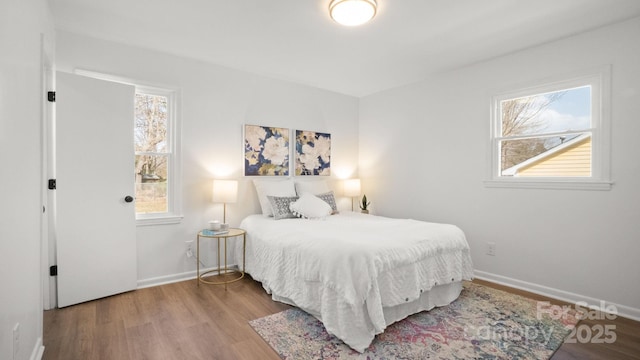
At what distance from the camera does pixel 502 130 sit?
3.50 meters

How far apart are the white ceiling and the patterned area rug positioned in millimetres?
2479

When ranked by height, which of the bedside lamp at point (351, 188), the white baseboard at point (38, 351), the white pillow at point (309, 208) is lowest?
the white baseboard at point (38, 351)

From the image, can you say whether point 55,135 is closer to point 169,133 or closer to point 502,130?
point 169,133

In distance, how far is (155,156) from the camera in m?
3.43

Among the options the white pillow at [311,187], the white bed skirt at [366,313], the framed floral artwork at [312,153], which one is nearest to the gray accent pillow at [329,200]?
the white pillow at [311,187]

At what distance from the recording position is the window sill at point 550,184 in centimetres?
279

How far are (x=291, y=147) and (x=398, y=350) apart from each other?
2960mm

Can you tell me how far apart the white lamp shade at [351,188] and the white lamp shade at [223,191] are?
1882 millimetres

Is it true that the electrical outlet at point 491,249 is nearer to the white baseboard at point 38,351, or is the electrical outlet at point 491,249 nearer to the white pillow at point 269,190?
the white pillow at point 269,190

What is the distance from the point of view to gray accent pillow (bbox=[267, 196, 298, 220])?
3.67 m

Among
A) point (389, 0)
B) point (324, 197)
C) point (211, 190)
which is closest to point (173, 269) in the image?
point (211, 190)

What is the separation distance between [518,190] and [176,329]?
349 centimetres

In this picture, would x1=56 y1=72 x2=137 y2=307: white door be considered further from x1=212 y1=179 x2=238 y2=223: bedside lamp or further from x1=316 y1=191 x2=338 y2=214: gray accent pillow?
x1=316 y1=191 x2=338 y2=214: gray accent pillow

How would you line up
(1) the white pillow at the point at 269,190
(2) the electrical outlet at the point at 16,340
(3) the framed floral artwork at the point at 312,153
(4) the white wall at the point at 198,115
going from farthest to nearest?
1. (3) the framed floral artwork at the point at 312,153
2. (1) the white pillow at the point at 269,190
3. (4) the white wall at the point at 198,115
4. (2) the electrical outlet at the point at 16,340
